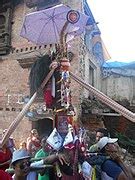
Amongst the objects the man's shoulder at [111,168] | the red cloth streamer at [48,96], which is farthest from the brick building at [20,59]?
the man's shoulder at [111,168]

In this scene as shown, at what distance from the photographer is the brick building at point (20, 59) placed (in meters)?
11.8

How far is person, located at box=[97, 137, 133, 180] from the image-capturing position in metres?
3.45

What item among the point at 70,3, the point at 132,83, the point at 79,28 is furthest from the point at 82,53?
the point at 79,28

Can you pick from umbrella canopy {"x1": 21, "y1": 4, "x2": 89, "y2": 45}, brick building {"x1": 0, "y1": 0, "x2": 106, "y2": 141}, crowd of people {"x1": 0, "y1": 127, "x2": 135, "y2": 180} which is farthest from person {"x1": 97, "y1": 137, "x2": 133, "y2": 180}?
brick building {"x1": 0, "y1": 0, "x2": 106, "y2": 141}

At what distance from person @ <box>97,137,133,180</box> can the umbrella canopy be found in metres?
1.73

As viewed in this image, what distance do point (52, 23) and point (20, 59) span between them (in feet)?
27.1

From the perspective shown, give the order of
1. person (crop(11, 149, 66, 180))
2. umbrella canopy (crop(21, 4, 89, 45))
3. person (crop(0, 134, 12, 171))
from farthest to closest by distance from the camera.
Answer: umbrella canopy (crop(21, 4, 89, 45)) → person (crop(0, 134, 12, 171)) → person (crop(11, 149, 66, 180))

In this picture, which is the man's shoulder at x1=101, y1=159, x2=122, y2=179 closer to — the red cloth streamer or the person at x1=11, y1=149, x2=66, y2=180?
the person at x1=11, y1=149, x2=66, y2=180

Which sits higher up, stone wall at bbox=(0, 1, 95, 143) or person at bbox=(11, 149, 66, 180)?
stone wall at bbox=(0, 1, 95, 143)

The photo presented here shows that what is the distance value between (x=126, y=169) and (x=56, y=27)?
2293 mm

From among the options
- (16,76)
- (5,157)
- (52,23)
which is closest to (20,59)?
(16,76)

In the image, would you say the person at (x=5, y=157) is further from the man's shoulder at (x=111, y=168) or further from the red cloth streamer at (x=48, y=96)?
the man's shoulder at (x=111, y=168)

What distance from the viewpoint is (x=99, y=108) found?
11852 millimetres

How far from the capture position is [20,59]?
1255 cm
